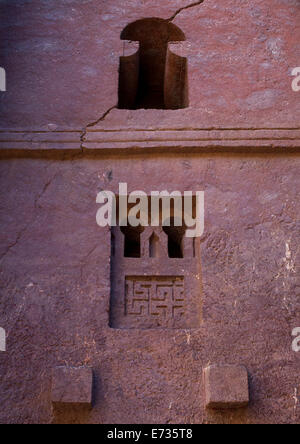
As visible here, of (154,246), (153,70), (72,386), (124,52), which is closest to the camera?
(72,386)

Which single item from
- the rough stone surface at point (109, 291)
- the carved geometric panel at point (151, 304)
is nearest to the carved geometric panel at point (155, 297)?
the carved geometric panel at point (151, 304)

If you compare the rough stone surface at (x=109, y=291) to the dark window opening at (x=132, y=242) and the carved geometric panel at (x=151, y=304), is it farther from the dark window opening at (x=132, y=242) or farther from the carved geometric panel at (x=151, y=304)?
the dark window opening at (x=132, y=242)

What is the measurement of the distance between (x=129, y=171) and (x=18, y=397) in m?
1.35

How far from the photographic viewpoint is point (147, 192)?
11.4 feet

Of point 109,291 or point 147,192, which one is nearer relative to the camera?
point 109,291

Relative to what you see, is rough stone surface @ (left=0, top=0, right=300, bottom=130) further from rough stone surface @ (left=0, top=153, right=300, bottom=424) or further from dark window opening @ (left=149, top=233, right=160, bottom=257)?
dark window opening @ (left=149, top=233, right=160, bottom=257)

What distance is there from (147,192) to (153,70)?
122cm

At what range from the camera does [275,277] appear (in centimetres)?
→ 327

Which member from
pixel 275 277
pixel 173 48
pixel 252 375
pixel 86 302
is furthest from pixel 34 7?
pixel 252 375

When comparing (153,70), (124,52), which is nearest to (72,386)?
(124,52)

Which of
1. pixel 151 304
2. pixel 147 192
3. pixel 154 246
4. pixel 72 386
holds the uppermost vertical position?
pixel 147 192

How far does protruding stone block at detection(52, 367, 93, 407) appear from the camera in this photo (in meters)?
2.93

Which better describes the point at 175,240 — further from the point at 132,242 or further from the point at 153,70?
the point at 153,70

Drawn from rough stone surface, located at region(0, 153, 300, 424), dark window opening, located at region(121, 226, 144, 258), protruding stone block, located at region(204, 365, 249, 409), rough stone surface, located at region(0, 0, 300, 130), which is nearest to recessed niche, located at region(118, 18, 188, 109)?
rough stone surface, located at region(0, 0, 300, 130)
